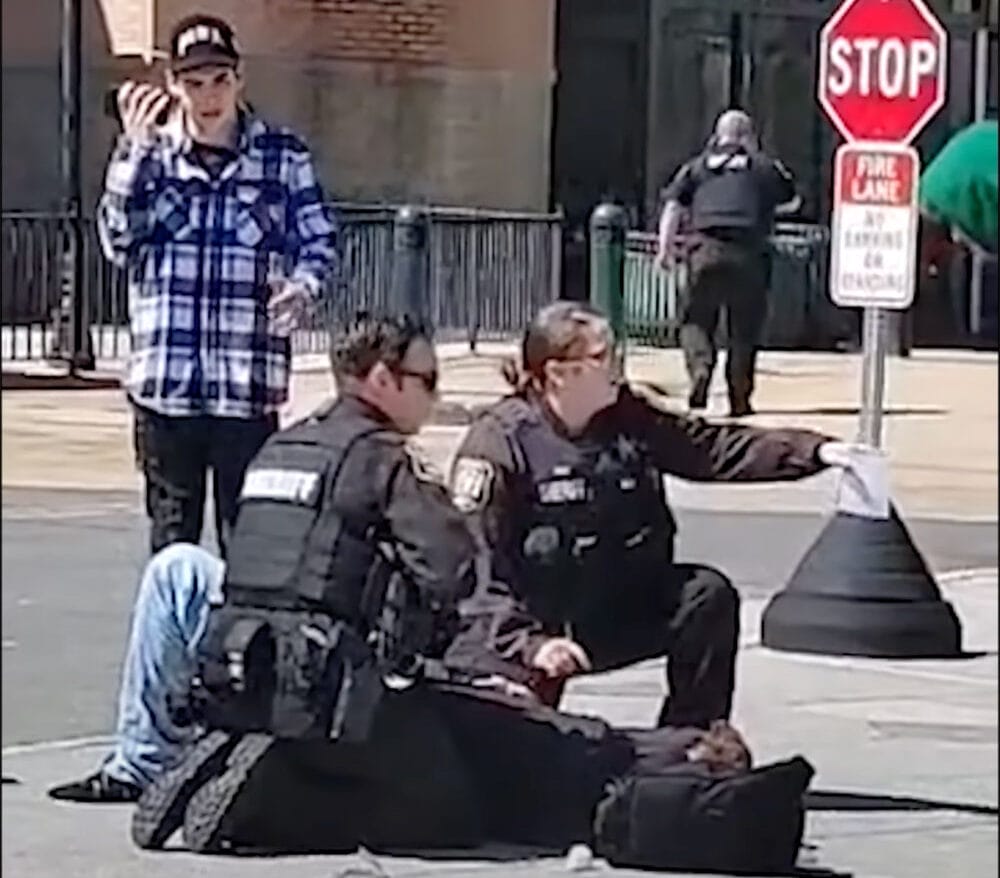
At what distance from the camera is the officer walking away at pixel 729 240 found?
262 inches

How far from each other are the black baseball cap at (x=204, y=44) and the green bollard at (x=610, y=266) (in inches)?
28.7

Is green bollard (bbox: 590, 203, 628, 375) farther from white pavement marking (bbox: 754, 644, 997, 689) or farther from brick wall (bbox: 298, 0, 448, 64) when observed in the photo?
white pavement marking (bbox: 754, 644, 997, 689)

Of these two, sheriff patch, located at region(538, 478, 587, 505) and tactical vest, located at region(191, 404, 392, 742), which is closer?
tactical vest, located at region(191, 404, 392, 742)

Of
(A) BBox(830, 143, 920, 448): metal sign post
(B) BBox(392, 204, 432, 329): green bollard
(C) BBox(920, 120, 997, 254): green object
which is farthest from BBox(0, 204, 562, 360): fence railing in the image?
(C) BBox(920, 120, 997, 254): green object

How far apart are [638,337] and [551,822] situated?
2.99 ft

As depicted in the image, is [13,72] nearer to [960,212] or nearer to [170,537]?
[960,212]

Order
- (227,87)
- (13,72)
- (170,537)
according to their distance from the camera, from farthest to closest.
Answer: (170,537) < (227,87) < (13,72)

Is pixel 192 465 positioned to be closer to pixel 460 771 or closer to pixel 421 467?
pixel 421 467

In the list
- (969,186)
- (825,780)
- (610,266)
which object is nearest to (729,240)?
(610,266)

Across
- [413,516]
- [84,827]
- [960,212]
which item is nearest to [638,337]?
[413,516]

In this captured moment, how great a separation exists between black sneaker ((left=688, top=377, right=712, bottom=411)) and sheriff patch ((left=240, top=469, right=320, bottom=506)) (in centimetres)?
74

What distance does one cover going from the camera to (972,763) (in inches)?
278

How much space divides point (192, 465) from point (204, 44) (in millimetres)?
885

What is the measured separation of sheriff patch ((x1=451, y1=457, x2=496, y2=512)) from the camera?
6531 mm
